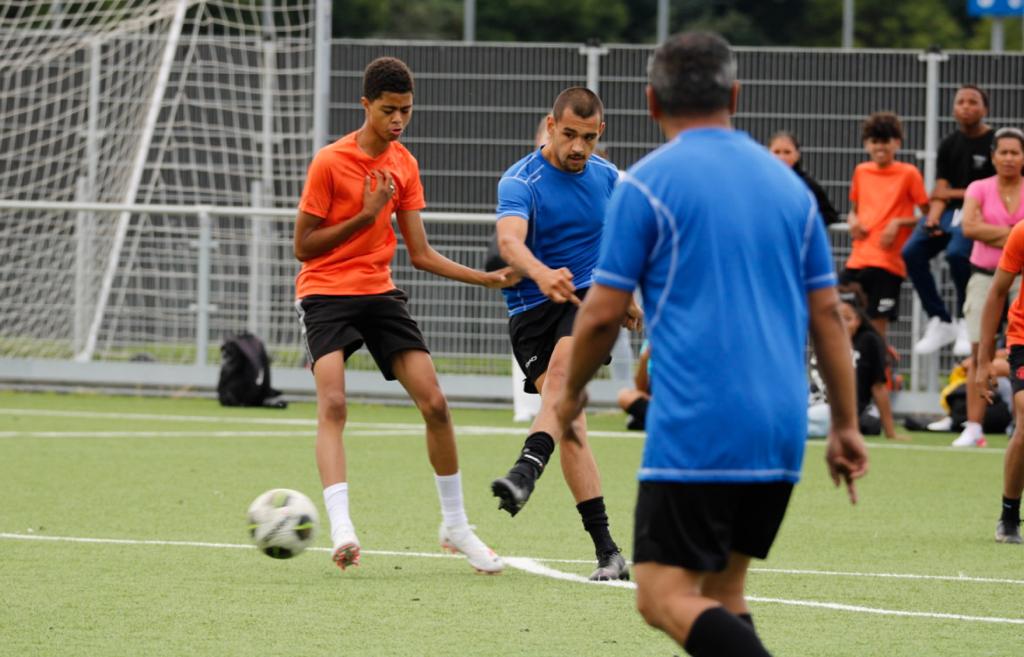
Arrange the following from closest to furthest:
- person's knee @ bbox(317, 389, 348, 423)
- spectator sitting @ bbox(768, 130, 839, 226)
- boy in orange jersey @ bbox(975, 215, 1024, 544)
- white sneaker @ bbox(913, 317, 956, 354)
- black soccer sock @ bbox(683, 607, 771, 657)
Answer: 1. black soccer sock @ bbox(683, 607, 771, 657)
2. person's knee @ bbox(317, 389, 348, 423)
3. boy in orange jersey @ bbox(975, 215, 1024, 544)
4. spectator sitting @ bbox(768, 130, 839, 226)
5. white sneaker @ bbox(913, 317, 956, 354)

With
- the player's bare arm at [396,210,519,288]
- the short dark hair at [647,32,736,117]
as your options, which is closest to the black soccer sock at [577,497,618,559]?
the player's bare arm at [396,210,519,288]

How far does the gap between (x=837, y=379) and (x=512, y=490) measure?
2614mm

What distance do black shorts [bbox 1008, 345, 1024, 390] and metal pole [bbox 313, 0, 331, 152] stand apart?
10.2m

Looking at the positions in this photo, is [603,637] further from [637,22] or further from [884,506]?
[637,22]

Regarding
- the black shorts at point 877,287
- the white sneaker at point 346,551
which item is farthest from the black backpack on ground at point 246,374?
the white sneaker at point 346,551

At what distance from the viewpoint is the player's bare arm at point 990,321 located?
849cm

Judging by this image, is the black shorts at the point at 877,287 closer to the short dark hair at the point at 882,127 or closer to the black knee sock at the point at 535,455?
the short dark hair at the point at 882,127

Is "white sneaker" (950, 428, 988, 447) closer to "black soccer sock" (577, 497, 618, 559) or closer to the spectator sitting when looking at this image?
the spectator sitting

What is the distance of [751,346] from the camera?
4.52 meters

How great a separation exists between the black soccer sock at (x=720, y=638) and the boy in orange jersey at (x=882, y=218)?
11099 mm

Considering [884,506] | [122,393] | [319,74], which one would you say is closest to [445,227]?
[319,74]

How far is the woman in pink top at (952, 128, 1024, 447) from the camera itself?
41.1 feet

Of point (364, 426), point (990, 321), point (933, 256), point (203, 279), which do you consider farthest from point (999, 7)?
point (990, 321)

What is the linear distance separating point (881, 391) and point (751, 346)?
10.7 meters
